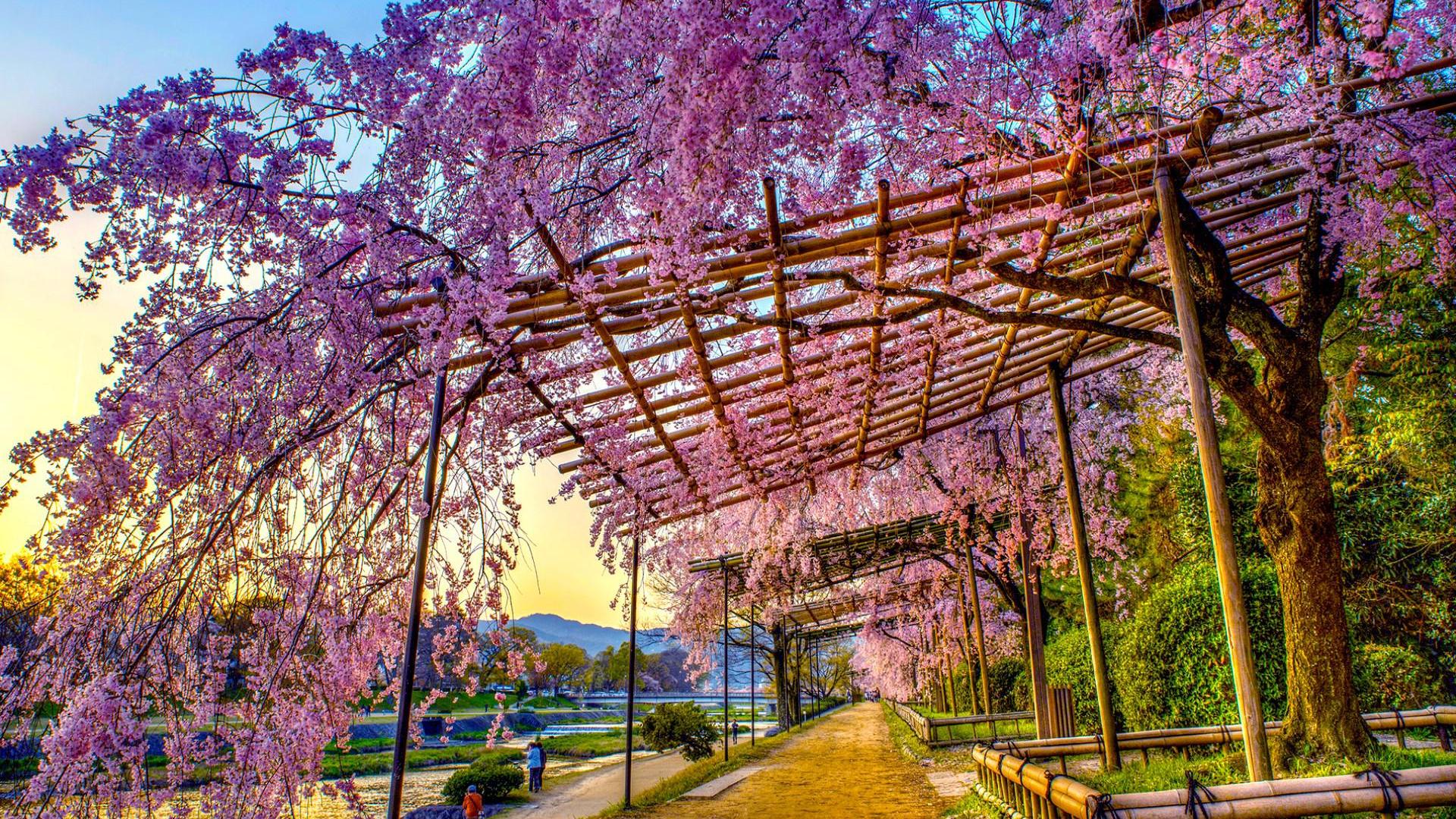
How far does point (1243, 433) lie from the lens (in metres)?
8.62

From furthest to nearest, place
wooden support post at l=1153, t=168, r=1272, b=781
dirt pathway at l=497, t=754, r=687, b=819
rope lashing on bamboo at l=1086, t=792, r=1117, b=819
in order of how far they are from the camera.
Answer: dirt pathway at l=497, t=754, r=687, b=819 < wooden support post at l=1153, t=168, r=1272, b=781 < rope lashing on bamboo at l=1086, t=792, r=1117, b=819

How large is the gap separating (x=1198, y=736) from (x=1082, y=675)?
5.05 metres

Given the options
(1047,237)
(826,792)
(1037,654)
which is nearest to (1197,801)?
(1047,237)

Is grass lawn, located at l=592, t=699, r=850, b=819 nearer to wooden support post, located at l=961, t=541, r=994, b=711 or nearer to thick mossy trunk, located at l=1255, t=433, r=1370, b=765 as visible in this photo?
wooden support post, located at l=961, t=541, r=994, b=711

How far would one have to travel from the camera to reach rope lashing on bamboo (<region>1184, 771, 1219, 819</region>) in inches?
90.2

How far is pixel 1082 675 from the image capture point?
9.22 metres

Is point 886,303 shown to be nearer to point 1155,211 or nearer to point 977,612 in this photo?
point 1155,211

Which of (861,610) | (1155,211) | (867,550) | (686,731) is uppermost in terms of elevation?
(1155,211)

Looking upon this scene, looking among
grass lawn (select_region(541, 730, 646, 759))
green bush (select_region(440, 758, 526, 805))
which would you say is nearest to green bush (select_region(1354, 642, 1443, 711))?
green bush (select_region(440, 758, 526, 805))

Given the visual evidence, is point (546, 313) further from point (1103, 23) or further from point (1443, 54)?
point (1443, 54)

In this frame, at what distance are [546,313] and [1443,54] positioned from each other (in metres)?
5.79

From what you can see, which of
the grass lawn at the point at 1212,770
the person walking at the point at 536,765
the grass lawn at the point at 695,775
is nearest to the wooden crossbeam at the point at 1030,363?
the grass lawn at the point at 1212,770

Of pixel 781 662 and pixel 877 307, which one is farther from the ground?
pixel 877 307

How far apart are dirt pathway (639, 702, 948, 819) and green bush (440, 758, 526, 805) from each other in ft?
14.3
